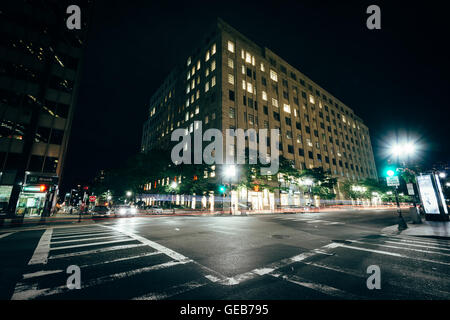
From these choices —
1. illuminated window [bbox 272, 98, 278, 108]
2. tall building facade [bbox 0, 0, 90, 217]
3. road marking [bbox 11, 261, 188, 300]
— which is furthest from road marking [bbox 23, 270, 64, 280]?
illuminated window [bbox 272, 98, 278, 108]

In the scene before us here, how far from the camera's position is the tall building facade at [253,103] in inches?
1623

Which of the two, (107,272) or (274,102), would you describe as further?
(274,102)

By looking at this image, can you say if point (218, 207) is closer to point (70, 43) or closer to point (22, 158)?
point (22, 158)

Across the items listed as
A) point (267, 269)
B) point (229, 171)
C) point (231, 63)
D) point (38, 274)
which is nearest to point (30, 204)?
point (229, 171)

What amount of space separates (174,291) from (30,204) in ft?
99.4

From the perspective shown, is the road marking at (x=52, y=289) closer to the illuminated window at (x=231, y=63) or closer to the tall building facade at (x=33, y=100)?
the tall building facade at (x=33, y=100)

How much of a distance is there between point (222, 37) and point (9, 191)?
44769 mm

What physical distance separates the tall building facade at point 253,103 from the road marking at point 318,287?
33.6 meters

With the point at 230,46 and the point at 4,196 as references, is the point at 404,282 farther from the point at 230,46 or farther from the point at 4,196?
the point at 230,46

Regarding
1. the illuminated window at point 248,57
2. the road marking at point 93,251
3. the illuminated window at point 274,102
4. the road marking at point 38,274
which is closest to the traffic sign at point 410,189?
the road marking at point 93,251

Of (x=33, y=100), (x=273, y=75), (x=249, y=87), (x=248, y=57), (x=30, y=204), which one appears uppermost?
(x=248, y=57)

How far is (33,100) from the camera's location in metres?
24.7

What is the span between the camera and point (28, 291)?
3.49m

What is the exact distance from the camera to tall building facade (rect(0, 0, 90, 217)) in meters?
22.4
